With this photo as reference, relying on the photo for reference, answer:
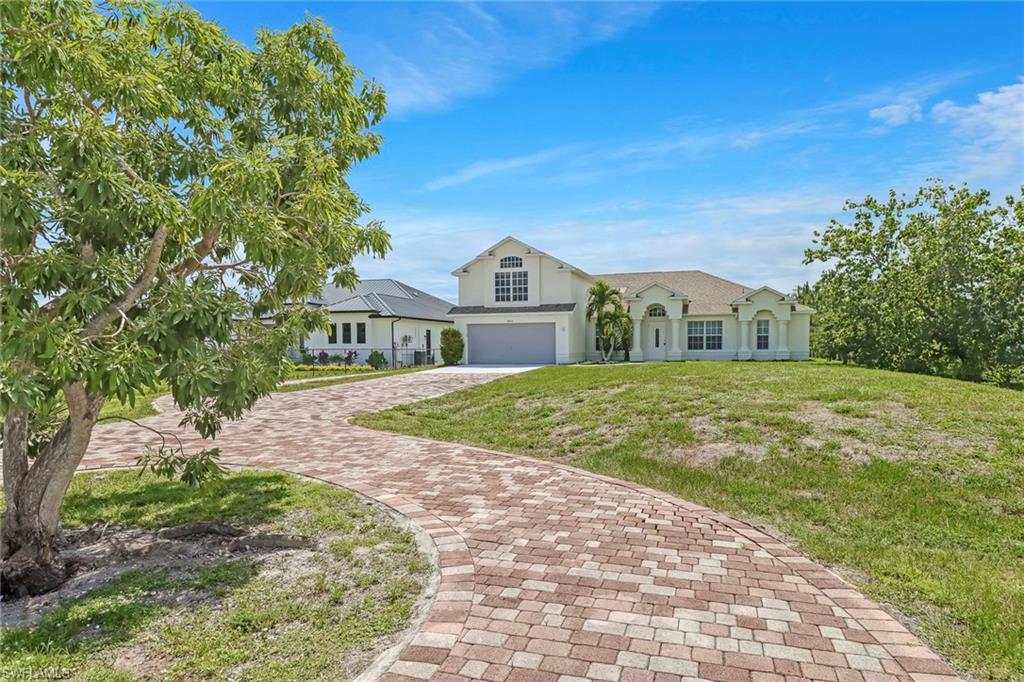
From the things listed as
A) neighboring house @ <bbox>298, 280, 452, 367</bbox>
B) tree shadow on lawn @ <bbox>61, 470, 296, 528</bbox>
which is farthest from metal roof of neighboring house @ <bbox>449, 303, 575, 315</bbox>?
tree shadow on lawn @ <bbox>61, 470, 296, 528</bbox>

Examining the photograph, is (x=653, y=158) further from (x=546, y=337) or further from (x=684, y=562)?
(x=546, y=337)

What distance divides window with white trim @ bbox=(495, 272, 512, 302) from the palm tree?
14.3 ft

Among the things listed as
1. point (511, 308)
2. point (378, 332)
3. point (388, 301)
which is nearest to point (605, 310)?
point (511, 308)

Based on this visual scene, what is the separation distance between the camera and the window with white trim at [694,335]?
31875mm

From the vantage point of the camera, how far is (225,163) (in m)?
3.96

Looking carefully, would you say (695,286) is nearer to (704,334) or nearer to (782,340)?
(704,334)

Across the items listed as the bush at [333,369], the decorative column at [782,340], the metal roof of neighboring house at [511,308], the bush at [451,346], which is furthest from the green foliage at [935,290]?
the bush at [333,369]

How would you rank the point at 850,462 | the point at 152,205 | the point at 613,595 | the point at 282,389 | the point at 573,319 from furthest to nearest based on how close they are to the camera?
the point at 573,319 → the point at 282,389 → the point at 850,462 → the point at 613,595 → the point at 152,205

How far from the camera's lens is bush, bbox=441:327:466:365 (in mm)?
29938

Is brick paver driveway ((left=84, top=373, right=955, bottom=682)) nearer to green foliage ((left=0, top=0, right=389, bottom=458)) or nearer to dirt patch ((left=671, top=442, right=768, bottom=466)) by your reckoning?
dirt patch ((left=671, top=442, right=768, bottom=466))

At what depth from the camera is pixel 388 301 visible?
33781 mm

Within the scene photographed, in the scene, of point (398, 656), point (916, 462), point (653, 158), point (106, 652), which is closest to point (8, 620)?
point (106, 652)

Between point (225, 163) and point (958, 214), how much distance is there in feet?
92.7

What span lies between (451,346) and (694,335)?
13679 millimetres
